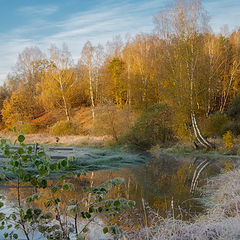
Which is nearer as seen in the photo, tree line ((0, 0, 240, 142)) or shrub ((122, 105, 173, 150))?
tree line ((0, 0, 240, 142))

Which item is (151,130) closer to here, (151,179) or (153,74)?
(151,179)

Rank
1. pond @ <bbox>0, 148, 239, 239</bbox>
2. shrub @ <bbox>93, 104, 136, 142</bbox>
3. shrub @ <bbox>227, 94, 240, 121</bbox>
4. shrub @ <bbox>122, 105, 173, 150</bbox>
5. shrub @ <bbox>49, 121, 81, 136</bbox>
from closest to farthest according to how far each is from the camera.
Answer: pond @ <bbox>0, 148, 239, 239</bbox>, shrub @ <bbox>122, 105, 173, 150</bbox>, shrub @ <bbox>93, 104, 136, 142</bbox>, shrub @ <bbox>227, 94, 240, 121</bbox>, shrub @ <bbox>49, 121, 81, 136</bbox>

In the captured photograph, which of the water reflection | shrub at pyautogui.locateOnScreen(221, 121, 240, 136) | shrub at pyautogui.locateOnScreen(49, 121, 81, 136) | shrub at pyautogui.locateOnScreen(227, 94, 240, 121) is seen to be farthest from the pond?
shrub at pyautogui.locateOnScreen(49, 121, 81, 136)

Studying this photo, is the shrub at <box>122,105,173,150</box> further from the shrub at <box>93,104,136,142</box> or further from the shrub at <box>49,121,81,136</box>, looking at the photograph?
the shrub at <box>49,121,81,136</box>

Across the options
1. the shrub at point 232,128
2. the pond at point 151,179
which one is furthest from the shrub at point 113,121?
the shrub at point 232,128

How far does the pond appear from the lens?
6344 mm

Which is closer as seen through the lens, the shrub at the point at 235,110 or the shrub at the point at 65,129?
the shrub at the point at 235,110

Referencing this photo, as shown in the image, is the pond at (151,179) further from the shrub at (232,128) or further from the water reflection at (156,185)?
the shrub at (232,128)

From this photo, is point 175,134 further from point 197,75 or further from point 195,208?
point 195,208

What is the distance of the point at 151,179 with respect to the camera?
31.4 feet

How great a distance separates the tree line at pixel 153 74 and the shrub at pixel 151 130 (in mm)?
647

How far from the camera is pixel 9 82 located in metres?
46.3

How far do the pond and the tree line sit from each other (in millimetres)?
3732

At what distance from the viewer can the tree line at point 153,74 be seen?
15.7 m
